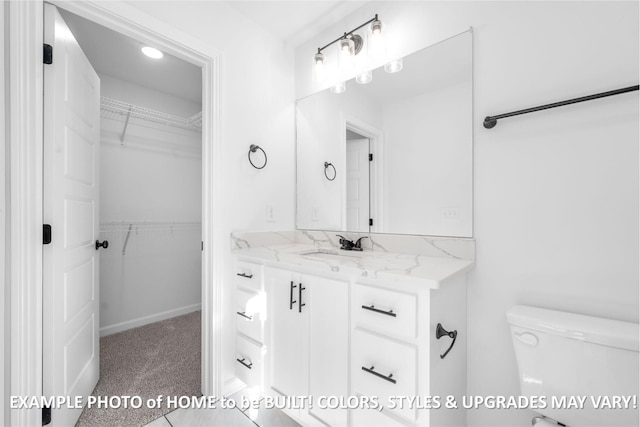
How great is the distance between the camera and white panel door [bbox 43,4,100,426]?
1263mm

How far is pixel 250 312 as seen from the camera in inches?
65.4

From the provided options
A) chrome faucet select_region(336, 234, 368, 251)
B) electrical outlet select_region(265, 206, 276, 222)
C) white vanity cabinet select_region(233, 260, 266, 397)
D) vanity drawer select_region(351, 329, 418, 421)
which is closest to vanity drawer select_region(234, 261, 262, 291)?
white vanity cabinet select_region(233, 260, 266, 397)

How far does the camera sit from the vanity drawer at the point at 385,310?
1044mm

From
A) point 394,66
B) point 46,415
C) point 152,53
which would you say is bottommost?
point 46,415

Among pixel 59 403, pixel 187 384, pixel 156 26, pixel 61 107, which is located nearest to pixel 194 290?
pixel 187 384

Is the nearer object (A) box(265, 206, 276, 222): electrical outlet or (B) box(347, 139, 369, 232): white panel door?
(B) box(347, 139, 369, 232): white panel door

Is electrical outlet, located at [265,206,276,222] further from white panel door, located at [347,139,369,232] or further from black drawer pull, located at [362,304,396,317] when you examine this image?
black drawer pull, located at [362,304,396,317]

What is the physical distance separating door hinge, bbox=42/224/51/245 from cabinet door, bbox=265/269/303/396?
3.17 ft

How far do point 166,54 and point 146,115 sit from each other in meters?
0.76

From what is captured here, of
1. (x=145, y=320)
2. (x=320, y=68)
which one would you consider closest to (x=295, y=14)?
(x=320, y=68)

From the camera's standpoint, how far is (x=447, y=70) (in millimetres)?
1445

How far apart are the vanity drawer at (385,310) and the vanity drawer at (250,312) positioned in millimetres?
626

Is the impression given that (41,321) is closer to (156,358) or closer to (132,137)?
(156,358)

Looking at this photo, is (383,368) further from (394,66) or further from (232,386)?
(394,66)
